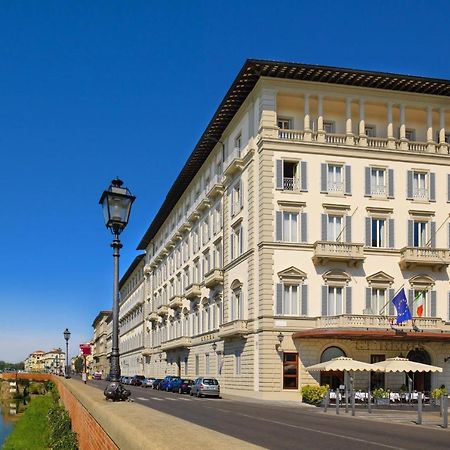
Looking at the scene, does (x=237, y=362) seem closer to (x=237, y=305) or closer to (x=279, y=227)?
(x=237, y=305)

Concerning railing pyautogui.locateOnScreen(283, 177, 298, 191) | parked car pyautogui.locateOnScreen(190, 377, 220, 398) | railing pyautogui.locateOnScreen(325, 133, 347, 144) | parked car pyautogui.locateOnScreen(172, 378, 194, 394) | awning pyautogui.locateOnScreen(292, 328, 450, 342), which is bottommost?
parked car pyautogui.locateOnScreen(172, 378, 194, 394)

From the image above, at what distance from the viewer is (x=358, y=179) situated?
45812 millimetres

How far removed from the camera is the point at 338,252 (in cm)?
4384

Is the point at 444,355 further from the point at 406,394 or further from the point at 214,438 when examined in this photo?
the point at 214,438

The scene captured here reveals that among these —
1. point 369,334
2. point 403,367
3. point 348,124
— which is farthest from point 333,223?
point 403,367

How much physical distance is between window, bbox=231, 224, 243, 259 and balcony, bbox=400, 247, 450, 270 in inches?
450

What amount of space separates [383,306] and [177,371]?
35044 mm

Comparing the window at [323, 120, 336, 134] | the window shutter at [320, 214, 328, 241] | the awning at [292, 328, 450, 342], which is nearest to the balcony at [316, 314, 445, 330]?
the awning at [292, 328, 450, 342]

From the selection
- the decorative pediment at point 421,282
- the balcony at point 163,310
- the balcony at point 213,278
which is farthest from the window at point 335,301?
the balcony at point 163,310

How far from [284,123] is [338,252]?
30.8 feet

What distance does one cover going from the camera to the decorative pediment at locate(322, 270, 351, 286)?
44062 millimetres

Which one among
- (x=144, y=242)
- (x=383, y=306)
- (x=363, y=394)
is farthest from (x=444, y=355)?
(x=144, y=242)

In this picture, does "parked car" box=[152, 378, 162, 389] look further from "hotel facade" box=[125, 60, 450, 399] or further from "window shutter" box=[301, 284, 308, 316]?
"window shutter" box=[301, 284, 308, 316]

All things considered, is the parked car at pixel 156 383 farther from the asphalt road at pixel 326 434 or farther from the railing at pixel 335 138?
the asphalt road at pixel 326 434
